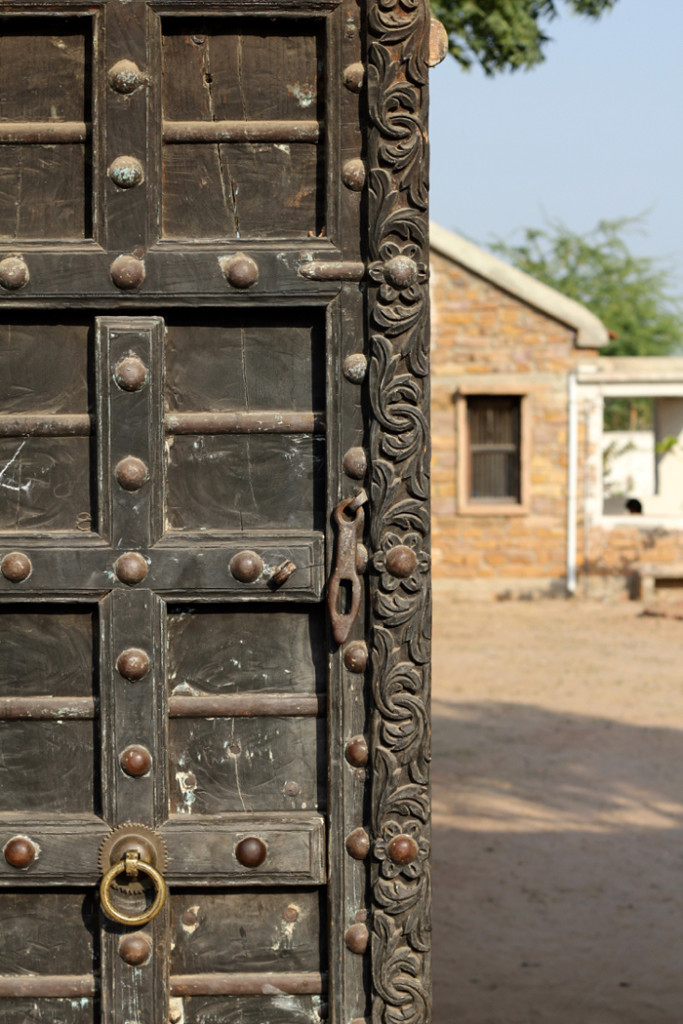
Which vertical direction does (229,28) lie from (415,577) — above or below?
above

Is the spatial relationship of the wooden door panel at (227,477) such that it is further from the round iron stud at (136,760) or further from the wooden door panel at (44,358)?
the round iron stud at (136,760)

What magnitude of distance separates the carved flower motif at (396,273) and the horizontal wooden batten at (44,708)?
2.88 feet

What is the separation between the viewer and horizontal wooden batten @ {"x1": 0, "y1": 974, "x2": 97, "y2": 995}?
1.88 m

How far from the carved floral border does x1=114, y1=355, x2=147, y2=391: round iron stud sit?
391 millimetres

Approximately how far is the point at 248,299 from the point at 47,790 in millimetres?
928

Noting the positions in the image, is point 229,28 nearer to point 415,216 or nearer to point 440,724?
point 415,216

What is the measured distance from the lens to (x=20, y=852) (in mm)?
1855

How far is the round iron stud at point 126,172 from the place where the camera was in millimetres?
1822

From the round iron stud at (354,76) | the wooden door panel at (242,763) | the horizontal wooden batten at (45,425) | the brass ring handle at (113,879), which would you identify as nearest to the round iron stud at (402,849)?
the wooden door panel at (242,763)

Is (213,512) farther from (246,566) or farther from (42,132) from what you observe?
(42,132)

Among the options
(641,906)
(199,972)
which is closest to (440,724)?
(641,906)

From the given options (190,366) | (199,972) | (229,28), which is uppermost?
(229,28)

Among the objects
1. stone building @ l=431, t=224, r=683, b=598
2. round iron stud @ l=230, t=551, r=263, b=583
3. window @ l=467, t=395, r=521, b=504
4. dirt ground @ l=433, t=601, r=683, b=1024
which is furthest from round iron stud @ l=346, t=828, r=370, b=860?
window @ l=467, t=395, r=521, b=504

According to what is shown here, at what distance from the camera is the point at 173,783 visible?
189 centimetres
